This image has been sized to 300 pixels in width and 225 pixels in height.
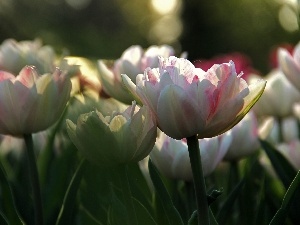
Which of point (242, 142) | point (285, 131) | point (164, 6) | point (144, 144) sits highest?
point (144, 144)

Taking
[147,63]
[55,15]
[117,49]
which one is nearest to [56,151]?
[147,63]

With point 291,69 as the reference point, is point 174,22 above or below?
below

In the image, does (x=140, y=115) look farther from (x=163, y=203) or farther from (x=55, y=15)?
(x=55, y=15)

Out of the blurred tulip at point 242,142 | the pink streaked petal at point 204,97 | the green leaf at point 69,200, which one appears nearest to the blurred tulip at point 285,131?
the blurred tulip at point 242,142

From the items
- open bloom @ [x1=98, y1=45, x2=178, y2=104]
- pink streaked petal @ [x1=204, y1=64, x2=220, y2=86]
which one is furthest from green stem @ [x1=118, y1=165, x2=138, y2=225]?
open bloom @ [x1=98, y1=45, x2=178, y2=104]

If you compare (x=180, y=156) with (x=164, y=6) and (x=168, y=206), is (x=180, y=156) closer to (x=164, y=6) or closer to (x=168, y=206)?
(x=168, y=206)

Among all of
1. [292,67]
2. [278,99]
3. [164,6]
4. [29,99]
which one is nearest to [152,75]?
[29,99]
